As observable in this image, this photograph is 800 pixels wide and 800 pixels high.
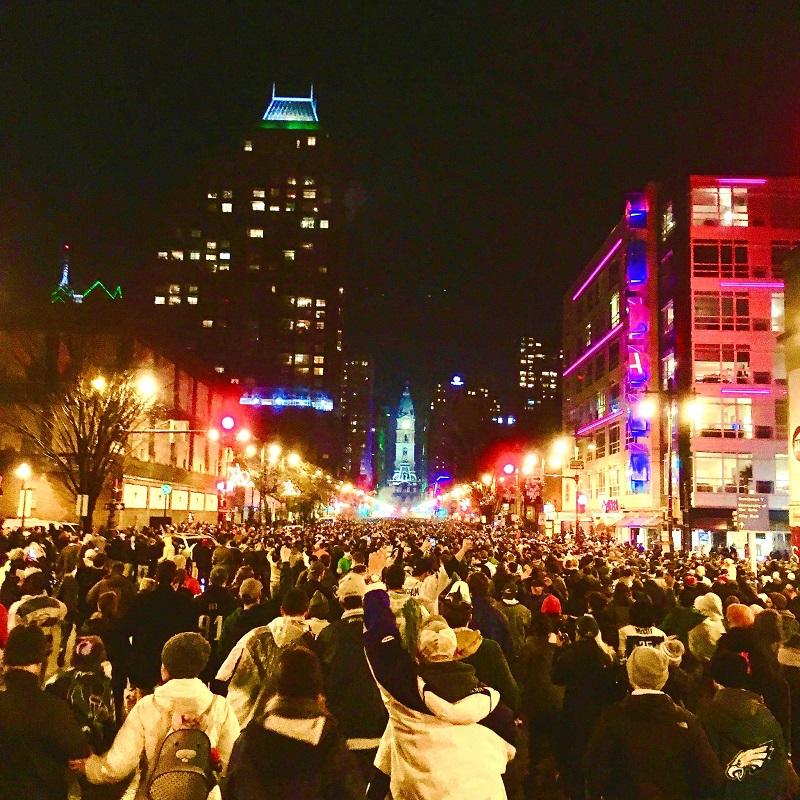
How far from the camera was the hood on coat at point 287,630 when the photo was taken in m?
6.90

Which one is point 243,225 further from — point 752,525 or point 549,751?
point 549,751

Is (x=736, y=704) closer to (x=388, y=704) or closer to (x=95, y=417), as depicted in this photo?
(x=388, y=704)

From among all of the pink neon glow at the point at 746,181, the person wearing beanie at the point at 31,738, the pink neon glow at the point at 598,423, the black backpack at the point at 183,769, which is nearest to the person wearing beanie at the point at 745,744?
the black backpack at the point at 183,769

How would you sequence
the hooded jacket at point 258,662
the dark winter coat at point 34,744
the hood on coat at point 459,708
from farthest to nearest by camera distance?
1. the hooded jacket at point 258,662
2. the hood on coat at point 459,708
3. the dark winter coat at point 34,744

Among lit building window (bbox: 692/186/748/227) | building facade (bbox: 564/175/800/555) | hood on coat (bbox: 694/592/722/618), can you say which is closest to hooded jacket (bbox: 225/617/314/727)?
hood on coat (bbox: 694/592/722/618)

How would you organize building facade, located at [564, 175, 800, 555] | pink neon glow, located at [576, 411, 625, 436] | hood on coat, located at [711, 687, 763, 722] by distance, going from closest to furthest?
hood on coat, located at [711, 687, 763, 722], building facade, located at [564, 175, 800, 555], pink neon glow, located at [576, 411, 625, 436]

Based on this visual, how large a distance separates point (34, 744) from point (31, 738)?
4 centimetres

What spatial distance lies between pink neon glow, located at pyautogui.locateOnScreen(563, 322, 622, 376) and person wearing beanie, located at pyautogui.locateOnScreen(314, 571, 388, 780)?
62.2 meters

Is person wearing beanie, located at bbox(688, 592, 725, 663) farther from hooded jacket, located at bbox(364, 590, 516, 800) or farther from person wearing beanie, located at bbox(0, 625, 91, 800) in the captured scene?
person wearing beanie, located at bbox(0, 625, 91, 800)

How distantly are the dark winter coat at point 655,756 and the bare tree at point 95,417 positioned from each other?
28.3 metres

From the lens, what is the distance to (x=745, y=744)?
523cm

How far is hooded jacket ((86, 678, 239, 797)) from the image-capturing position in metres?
4.53

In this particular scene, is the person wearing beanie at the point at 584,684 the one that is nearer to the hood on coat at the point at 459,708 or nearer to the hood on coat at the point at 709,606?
the hood on coat at the point at 459,708

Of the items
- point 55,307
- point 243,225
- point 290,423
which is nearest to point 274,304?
point 243,225
